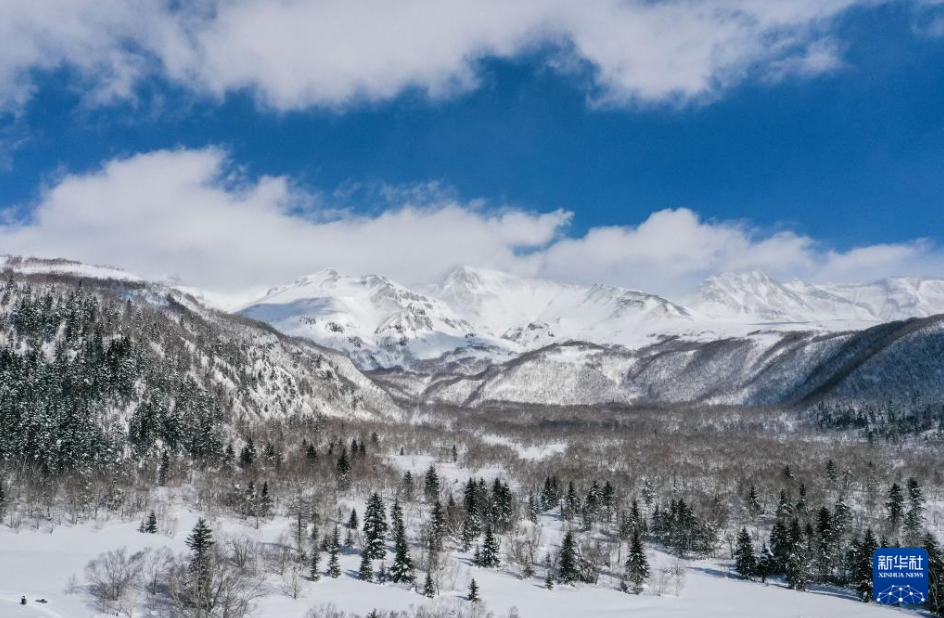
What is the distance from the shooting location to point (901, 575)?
90875mm

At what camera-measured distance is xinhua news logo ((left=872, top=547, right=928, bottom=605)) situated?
271 ft

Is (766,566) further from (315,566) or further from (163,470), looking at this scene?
(163,470)

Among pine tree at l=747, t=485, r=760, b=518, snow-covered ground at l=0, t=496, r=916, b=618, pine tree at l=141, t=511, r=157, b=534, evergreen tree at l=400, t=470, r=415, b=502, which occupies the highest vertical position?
pine tree at l=747, t=485, r=760, b=518

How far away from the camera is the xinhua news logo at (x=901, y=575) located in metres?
82.8

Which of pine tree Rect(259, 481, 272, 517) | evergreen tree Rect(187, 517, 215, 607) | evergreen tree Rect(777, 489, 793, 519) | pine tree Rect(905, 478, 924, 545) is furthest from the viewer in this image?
evergreen tree Rect(777, 489, 793, 519)

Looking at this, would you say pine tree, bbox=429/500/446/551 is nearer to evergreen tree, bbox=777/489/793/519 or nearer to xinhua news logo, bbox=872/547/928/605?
xinhua news logo, bbox=872/547/928/605

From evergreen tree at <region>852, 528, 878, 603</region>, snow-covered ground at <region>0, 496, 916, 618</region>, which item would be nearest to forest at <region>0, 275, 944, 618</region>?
evergreen tree at <region>852, 528, 878, 603</region>

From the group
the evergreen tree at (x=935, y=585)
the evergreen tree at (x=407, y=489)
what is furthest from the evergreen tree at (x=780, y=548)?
the evergreen tree at (x=407, y=489)

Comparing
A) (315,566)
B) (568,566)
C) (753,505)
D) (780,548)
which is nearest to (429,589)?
(315,566)

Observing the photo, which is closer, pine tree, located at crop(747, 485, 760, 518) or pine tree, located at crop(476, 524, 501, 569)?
pine tree, located at crop(476, 524, 501, 569)

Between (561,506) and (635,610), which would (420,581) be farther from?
(561,506)

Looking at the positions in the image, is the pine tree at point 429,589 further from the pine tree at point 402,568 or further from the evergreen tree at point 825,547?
the evergreen tree at point 825,547

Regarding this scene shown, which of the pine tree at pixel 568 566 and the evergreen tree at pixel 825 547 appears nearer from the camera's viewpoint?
the pine tree at pixel 568 566

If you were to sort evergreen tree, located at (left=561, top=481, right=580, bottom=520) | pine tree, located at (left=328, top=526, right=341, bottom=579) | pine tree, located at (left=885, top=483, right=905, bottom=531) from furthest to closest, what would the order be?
evergreen tree, located at (left=561, top=481, right=580, bottom=520)
pine tree, located at (left=885, top=483, right=905, bottom=531)
pine tree, located at (left=328, top=526, right=341, bottom=579)
